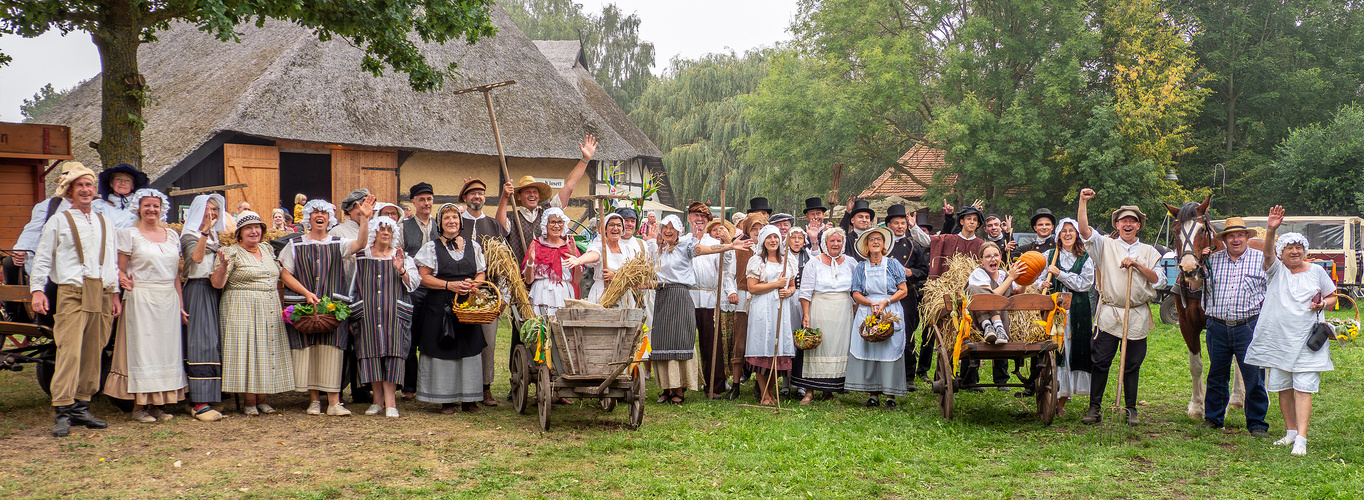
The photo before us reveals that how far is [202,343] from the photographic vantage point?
21.6ft

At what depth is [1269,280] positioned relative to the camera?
20.7 feet

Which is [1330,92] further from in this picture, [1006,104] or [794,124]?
[794,124]

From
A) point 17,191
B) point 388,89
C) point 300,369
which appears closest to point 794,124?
point 388,89

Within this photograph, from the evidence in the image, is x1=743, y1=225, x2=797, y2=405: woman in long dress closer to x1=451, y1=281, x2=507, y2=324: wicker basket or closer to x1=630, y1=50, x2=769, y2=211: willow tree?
x1=451, y1=281, x2=507, y2=324: wicker basket

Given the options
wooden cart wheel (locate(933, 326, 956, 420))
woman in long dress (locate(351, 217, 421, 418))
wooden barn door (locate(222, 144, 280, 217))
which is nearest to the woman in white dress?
wooden cart wheel (locate(933, 326, 956, 420))

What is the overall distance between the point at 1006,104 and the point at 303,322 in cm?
2135

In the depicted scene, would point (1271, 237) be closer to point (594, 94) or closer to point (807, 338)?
point (807, 338)

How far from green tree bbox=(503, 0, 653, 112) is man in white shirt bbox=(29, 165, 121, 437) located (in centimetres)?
3358

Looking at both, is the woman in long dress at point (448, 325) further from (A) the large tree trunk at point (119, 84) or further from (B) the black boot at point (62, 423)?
(A) the large tree trunk at point (119, 84)

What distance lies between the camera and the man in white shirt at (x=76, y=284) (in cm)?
600

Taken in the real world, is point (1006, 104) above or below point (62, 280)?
above

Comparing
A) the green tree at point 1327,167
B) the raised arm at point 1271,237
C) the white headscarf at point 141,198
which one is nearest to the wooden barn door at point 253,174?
the white headscarf at point 141,198

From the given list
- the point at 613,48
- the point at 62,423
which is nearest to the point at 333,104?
the point at 62,423

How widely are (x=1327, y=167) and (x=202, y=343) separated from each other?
24.5 metres
